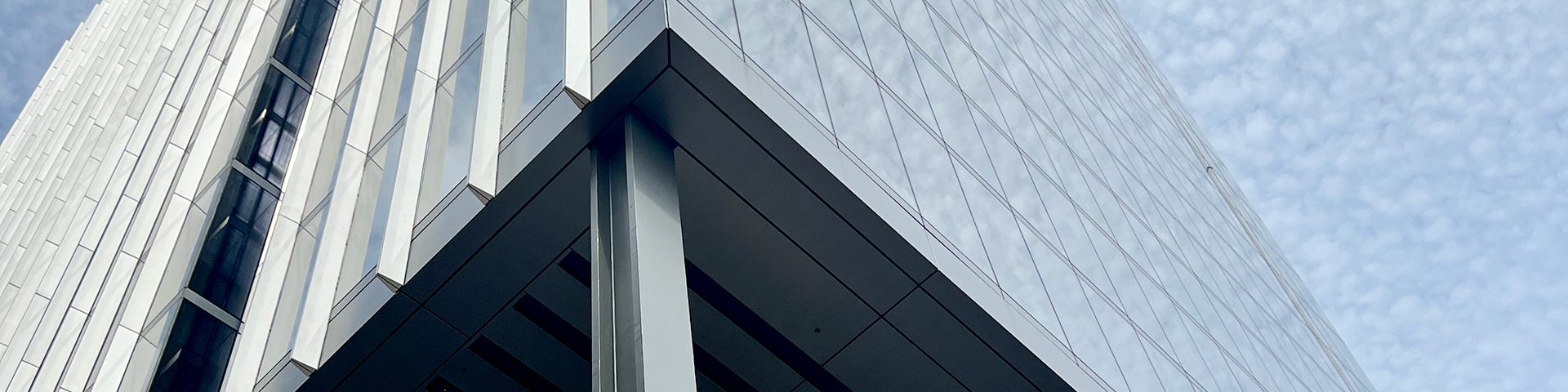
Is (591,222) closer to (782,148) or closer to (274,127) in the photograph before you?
(782,148)

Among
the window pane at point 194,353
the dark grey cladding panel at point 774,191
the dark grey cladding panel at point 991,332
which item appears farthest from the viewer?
the window pane at point 194,353

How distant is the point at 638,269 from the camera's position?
8.34 meters

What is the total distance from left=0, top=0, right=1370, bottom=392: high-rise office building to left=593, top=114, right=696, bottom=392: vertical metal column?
0.08ft

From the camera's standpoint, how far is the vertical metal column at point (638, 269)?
7805mm

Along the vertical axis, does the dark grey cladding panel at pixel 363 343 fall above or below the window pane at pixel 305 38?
below

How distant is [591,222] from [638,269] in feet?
2.87

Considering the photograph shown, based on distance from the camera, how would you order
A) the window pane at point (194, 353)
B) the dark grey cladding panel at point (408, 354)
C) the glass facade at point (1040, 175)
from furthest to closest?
the window pane at point (194, 353) < the glass facade at point (1040, 175) < the dark grey cladding panel at point (408, 354)

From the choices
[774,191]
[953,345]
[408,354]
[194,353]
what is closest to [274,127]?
[194,353]

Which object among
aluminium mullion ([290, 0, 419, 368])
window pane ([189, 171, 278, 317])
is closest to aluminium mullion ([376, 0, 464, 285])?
aluminium mullion ([290, 0, 419, 368])

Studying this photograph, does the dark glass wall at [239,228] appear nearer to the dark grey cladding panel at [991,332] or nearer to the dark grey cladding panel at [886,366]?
the dark grey cladding panel at [886,366]

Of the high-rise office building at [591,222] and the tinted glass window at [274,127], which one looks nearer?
the high-rise office building at [591,222]

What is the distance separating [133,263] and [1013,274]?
9077 millimetres

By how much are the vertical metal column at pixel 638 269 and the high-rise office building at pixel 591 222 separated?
0.08 feet

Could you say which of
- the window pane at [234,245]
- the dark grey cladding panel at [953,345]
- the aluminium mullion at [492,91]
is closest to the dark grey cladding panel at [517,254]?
the aluminium mullion at [492,91]
